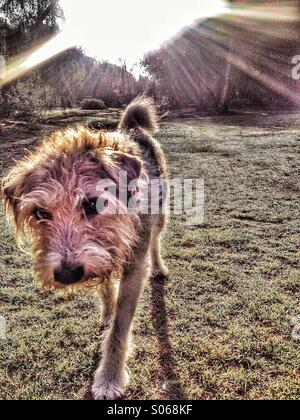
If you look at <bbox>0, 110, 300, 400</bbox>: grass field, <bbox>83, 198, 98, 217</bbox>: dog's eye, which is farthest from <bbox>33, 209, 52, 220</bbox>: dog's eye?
<bbox>0, 110, 300, 400</bbox>: grass field

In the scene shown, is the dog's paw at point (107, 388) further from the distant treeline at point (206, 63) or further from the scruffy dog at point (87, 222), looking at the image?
the distant treeline at point (206, 63)

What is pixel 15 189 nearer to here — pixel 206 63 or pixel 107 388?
pixel 107 388

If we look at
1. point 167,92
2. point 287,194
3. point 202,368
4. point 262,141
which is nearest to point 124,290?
point 202,368

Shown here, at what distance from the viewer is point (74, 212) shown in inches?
98.5

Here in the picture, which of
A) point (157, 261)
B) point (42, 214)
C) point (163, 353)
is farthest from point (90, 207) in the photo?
point (157, 261)

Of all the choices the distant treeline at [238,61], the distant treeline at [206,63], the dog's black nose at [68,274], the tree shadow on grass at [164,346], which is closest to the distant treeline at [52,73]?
the distant treeline at [206,63]

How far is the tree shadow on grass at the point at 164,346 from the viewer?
2.68 meters

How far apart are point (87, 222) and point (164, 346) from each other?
1339 millimetres

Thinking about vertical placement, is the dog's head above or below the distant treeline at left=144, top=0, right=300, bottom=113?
below

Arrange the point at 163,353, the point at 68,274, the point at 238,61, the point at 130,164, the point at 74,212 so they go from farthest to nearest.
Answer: the point at 238,61 → the point at 163,353 → the point at 130,164 → the point at 74,212 → the point at 68,274

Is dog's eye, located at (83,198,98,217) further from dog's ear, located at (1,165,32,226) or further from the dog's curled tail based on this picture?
the dog's curled tail

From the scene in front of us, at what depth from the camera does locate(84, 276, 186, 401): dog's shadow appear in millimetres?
2668

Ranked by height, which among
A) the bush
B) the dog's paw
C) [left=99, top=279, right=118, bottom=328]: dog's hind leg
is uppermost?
the bush

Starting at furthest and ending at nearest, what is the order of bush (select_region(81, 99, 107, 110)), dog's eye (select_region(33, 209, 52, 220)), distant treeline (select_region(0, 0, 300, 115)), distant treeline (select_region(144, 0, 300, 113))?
distant treeline (select_region(144, 0, 300, 113))
distant treeline (select_region(0, 0, 300, 115))
bush (select_region(81, 99, 107, 110))
dog's eye (select_region(33, 209, 52, 220))
